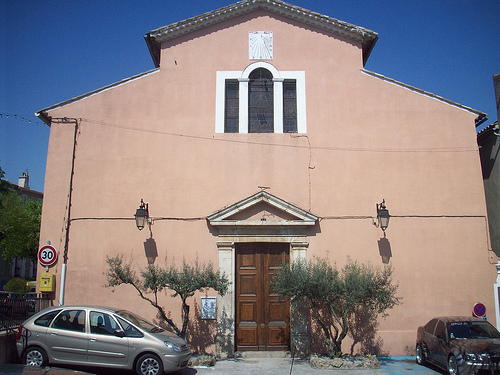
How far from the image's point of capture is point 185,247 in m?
11.6

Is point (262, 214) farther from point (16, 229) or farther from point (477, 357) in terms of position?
point (16, 229)

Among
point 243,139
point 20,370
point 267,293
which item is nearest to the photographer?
point 20,370

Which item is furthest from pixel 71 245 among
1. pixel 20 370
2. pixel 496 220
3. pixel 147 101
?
pixel 496 220

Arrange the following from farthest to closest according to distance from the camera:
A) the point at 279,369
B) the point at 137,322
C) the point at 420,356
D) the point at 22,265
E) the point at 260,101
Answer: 1. the point at 22,265
2. the point at 260,101
3. the point at 420,356
4. the point at 279,369
5. the point at 137,322

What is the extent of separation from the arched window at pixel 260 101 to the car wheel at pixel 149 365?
661 centimetres

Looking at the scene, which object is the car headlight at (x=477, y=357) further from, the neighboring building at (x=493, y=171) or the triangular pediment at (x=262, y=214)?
the neighboring building at (x=493, y=171)

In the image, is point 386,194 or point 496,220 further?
point 496,220

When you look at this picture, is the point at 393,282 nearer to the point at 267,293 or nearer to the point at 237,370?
the point at 267,293

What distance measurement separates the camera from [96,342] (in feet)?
28.2

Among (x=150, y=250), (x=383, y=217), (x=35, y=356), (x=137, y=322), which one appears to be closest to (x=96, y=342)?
(x=137, y=322)

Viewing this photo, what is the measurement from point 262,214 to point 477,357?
5.75 meters

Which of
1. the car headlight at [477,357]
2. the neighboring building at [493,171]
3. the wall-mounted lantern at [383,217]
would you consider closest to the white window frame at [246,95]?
the wall-mounted lantern at [383,217]

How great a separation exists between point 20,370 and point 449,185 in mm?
10754

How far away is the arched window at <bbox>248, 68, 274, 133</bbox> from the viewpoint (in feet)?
41.2
